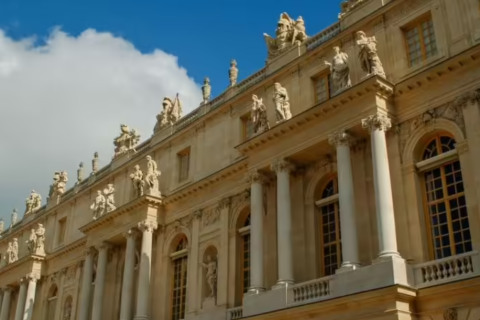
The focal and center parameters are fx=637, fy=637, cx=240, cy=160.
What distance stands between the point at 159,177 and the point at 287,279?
12.7 metres

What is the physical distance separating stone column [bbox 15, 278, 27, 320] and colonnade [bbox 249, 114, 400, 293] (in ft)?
72.3

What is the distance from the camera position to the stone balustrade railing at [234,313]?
2456 centimetres

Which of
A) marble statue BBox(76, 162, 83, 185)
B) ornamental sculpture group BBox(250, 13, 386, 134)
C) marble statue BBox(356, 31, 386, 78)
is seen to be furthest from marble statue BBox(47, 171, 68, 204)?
marble statue BBox(356, 31, 386, 78)

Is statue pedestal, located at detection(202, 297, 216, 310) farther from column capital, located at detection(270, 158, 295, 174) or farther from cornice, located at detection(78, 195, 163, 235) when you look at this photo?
column capital, located at detection(270, 158, 295, 174)

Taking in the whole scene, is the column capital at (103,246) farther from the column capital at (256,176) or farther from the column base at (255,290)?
the column base at (255,290)

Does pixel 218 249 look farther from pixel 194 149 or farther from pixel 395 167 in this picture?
pixel 395 167

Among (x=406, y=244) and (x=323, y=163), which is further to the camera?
(x=323, y=163)

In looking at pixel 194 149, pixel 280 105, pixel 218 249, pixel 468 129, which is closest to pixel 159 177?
pixel 194 149

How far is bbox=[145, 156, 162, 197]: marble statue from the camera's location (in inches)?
1225

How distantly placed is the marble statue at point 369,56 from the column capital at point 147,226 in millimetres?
13584

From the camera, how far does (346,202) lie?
2064 centimetres

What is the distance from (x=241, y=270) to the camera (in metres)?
26.3

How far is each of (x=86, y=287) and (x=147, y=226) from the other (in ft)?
20.1

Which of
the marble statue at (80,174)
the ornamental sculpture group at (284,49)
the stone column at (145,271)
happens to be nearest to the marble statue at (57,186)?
the marble statue at (80,174)
